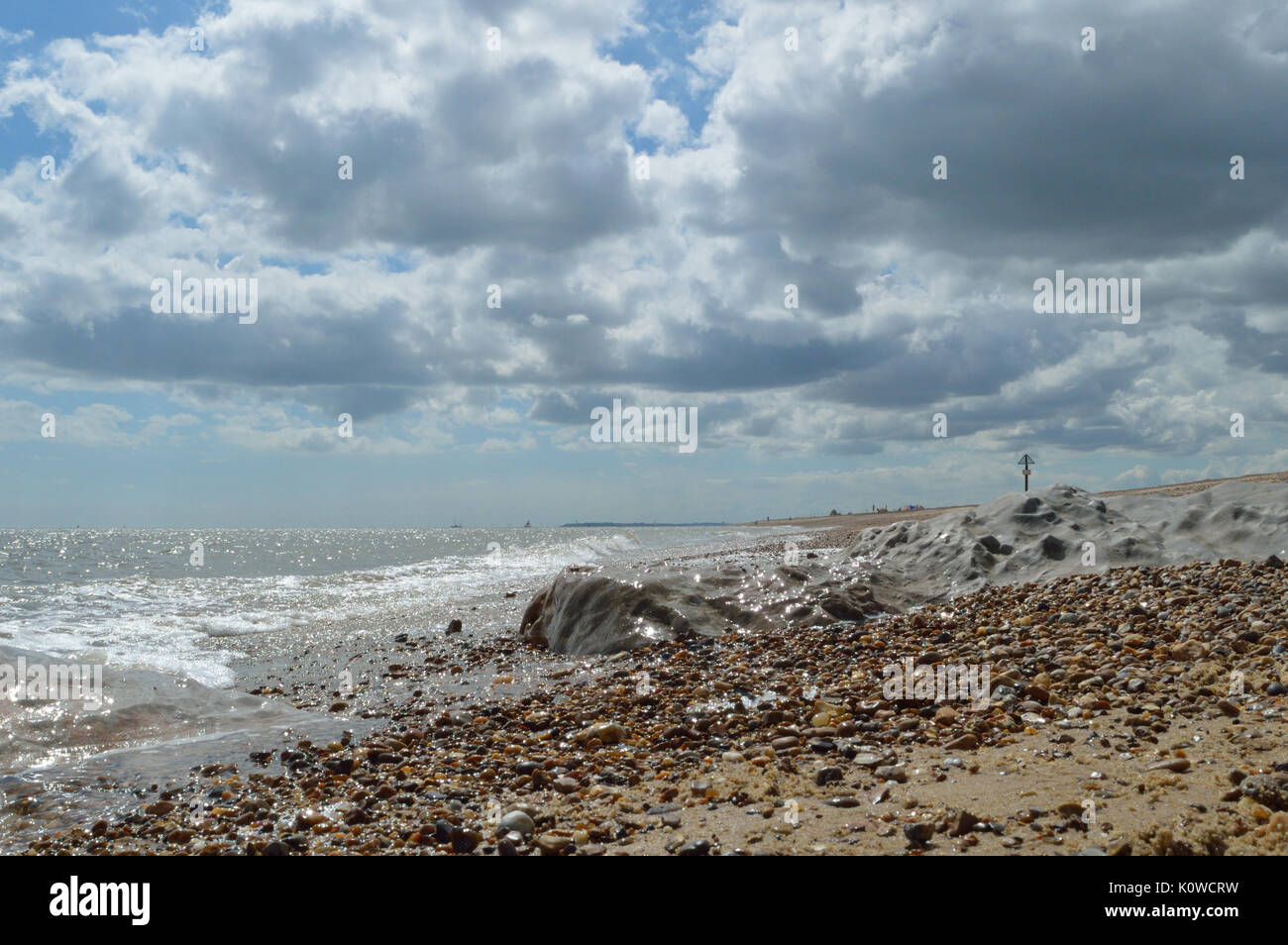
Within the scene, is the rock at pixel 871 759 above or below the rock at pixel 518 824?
above

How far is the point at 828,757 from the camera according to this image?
5.44m

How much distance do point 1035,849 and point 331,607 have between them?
18096 millimetres

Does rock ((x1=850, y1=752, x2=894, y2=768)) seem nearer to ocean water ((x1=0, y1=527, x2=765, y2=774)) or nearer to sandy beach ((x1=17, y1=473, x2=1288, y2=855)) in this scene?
sandy beach ((x1=17, y1=473, x2=1288, y2=855))

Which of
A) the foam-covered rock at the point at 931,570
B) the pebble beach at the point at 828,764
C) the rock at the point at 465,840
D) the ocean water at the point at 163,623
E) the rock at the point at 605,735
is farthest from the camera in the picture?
the foam-covered rock at the point at 931,570

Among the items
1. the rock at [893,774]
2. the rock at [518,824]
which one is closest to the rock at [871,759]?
the rock at [893,774]

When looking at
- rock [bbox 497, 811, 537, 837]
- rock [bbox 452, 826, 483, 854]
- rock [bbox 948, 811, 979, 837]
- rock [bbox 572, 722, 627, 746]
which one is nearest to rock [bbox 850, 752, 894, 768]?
A: rock [bbox 948, 811, 979, 837]

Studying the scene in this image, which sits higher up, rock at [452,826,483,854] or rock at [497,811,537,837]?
rock at [497,811,537,837]

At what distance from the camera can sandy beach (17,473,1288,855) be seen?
407 cm

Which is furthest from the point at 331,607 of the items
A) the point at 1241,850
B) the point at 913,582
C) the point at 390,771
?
the point at 1241,850

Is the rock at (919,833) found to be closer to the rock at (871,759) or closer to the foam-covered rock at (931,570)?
the rock at (871,759)

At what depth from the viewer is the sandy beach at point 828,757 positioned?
160 inches

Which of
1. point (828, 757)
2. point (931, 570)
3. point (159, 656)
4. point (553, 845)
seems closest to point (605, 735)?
point (828, 757)

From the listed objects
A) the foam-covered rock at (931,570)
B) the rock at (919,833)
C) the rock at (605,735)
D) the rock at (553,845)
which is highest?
the foam-covered rock at (931,570)
